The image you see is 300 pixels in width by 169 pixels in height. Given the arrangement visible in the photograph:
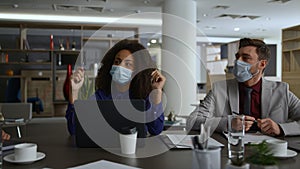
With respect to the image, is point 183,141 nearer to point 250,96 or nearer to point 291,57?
point 250,96

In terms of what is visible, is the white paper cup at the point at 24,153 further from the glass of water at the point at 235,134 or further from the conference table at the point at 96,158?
the glass of water at the point at 235,134

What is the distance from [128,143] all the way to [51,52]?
22.0 feet

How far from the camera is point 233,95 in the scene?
5.78 ft

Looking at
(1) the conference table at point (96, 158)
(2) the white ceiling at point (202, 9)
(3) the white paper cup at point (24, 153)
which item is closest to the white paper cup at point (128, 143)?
(1) the conference table at point (96, 158)

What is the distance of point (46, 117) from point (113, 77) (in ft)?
19.7

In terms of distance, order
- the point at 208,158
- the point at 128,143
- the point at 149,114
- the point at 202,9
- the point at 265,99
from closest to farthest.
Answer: the point at 208,158 < the point at 128,143 < the point at 149,114 < the point at 265,99 < the point at 202,9

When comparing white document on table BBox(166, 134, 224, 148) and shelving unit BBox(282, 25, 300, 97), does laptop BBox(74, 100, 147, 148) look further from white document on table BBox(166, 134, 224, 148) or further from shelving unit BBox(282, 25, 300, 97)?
shelving unit BBox(282, 25, 300, 97)

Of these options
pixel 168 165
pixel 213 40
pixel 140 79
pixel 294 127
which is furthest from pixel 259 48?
pixel 213 40

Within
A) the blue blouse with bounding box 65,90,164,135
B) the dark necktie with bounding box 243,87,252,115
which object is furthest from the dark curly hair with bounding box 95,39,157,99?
the dark necktie with bounding box 243,87,252,115

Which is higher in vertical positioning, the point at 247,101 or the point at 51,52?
the point at 51,52

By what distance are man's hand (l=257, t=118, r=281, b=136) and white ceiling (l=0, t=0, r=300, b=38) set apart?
5.12 m

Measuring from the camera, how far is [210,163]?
790 mm

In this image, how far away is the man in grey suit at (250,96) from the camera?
1.68m

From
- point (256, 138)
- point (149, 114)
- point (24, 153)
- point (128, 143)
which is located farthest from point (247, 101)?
point (24, 153)
